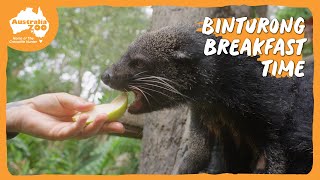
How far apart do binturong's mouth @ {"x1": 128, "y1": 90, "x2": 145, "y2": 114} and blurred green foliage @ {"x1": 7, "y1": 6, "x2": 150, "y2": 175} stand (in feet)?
0.39

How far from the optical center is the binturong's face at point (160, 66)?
7.74 feet

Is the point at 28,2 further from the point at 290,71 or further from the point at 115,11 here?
the point at 290,71

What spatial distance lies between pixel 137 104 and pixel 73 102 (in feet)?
1.15

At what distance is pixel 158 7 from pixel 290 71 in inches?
33.9

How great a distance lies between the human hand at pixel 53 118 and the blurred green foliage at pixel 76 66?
0.13 m

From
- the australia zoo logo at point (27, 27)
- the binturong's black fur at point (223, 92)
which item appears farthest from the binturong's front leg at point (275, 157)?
the australia zoo logo at point (27, 27)

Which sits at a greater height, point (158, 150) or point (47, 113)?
point (47, 113)

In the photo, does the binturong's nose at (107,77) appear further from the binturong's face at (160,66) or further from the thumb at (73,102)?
the thumb at (73,102)

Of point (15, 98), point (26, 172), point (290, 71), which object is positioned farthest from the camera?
point (15, 98)

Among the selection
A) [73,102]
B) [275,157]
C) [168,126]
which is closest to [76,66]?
[73,102]

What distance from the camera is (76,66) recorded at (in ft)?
8.74

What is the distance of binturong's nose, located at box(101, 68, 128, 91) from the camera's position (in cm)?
237

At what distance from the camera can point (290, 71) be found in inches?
99.4

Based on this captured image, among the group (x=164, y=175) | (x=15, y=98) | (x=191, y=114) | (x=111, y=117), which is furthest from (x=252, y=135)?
(x=15, y=98)
